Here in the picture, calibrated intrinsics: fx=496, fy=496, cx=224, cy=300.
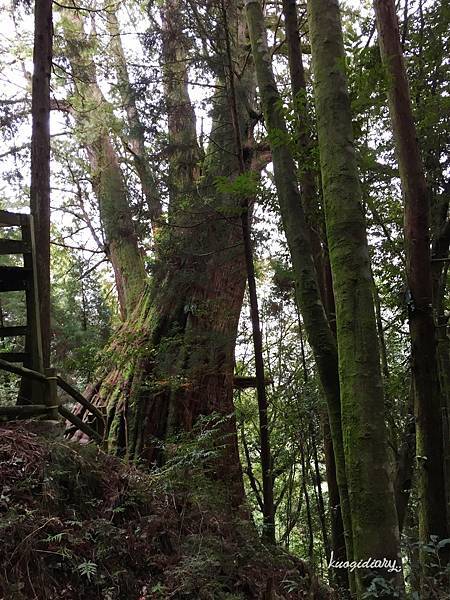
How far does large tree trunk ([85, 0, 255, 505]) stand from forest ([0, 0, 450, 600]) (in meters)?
0.04

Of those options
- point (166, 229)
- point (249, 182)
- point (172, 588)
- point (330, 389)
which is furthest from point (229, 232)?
point (172, 588)

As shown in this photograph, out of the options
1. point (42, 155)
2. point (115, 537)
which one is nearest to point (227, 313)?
point (42, 155)

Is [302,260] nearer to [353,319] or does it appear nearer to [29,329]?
[353,319]

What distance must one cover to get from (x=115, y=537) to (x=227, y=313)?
19.3ft

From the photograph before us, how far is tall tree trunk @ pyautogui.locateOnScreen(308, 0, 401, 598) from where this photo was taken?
2.90 meters

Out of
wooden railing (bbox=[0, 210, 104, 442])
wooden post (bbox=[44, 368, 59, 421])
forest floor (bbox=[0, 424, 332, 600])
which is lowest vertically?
forest floor (bbox=[0, 424, 332, 600])

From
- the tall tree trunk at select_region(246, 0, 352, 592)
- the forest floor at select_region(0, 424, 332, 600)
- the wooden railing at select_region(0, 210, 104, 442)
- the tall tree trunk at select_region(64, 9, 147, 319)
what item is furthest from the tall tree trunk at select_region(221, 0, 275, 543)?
the tall tree trunk at select_region(64, 9, 147, 319)

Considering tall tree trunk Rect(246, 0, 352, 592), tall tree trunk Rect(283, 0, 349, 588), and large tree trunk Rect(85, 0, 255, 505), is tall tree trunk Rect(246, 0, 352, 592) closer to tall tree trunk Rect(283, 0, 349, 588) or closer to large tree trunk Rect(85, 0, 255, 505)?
tall tree trunk Rect(283, 0, 349, 588)

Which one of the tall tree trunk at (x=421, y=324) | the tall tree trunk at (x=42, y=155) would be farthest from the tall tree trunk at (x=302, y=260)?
the tall tree trunk at (x=42, y=155)

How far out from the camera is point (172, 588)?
137 inches

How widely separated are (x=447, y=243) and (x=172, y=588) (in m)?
4.36

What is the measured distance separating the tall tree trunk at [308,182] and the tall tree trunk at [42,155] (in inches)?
146

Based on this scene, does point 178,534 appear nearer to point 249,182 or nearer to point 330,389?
point 330,389

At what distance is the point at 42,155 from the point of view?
283 inches
